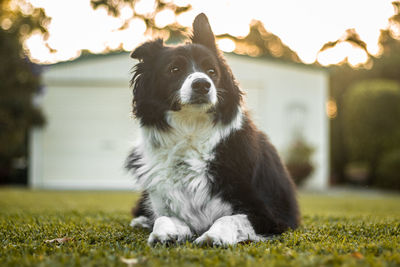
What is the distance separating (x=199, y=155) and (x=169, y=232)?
2.37 ft

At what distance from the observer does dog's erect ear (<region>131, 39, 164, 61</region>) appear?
146 inches

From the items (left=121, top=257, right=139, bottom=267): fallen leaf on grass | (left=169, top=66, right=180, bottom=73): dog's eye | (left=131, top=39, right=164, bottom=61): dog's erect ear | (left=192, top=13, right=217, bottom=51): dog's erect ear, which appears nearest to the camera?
(left=121, top=257, right=139, bottom=267): fallen leaf on grass

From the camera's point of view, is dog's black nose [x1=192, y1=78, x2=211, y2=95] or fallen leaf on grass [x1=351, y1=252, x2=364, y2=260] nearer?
fallen leaf on grass [x1=351, y1=252, x2=364, y2=260]

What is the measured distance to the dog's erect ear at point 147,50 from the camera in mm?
3719

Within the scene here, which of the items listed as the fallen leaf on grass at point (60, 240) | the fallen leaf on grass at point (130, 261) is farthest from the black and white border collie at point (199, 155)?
the fallen leaf on grass at point (60, 240)

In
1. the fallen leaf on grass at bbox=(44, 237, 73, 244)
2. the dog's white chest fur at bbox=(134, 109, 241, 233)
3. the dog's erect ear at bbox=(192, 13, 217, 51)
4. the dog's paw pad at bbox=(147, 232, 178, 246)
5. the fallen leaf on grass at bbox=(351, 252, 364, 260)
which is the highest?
the dog's erect ear at bbox=(192, 13, 217, 51)

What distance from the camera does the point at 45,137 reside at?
45.3 ft

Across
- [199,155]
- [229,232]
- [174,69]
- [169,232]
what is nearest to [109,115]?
[174,69]

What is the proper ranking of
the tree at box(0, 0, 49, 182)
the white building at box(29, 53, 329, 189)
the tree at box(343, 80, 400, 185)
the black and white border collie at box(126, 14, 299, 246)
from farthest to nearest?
the tree at box(343, 80, 400, 185)
the white building at box(29, 53, 329, 189)
the tree at box(0, 0, 49, 182)
the black and white border collie at box(126, 14, 299, 246)

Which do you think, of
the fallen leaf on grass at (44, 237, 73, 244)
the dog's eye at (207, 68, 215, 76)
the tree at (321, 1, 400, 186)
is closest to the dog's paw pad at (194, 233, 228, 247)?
the fallen leaf on grass at (44, 237, 73, 244)

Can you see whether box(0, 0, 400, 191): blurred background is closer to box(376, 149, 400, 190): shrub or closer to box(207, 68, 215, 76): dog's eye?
box(376, 149, 400, 190): shrub

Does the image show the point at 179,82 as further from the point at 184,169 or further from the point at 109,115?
the point at 109,115

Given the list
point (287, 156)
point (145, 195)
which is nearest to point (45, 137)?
point (287, 156)

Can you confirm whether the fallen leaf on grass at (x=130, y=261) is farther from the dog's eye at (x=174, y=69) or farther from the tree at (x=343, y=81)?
the tree at (x=343, y=81)
